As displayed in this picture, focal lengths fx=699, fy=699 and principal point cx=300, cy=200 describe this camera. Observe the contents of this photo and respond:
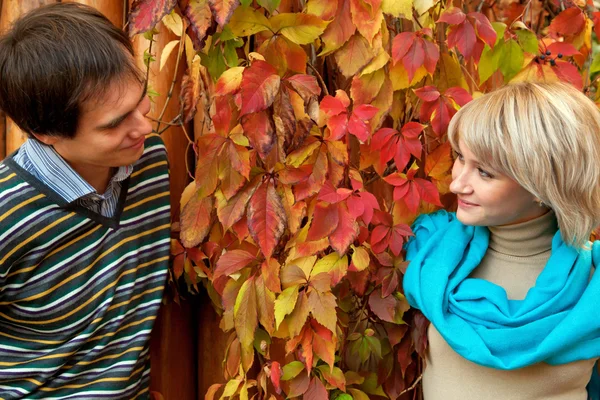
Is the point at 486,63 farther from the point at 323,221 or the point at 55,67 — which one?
the point at 55,67

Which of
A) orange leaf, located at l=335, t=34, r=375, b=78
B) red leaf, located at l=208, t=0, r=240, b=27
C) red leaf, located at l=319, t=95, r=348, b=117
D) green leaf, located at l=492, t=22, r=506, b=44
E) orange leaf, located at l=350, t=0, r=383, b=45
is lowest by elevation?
green leaf, located at l=492, t=22, r=506, b=44

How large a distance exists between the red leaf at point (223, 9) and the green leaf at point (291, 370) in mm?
729

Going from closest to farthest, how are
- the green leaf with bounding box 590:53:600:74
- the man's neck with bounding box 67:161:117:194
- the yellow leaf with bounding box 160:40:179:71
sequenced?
the man's neck with bounding box 67:161:117:194 → the yellow leaf with bounding box 160:40:179:71 → the green leaf with bounding box 590:53:600:74

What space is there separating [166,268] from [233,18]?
585mm

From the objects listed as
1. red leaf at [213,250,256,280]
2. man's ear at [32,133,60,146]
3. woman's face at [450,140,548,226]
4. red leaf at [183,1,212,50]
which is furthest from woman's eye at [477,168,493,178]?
man's ear at [32,133,60,146]

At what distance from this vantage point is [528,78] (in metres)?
1.59

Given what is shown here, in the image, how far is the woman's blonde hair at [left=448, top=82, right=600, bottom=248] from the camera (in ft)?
4.26

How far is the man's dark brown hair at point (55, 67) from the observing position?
1327mm

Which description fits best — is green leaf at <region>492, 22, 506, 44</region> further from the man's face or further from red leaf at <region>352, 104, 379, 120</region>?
the man's face

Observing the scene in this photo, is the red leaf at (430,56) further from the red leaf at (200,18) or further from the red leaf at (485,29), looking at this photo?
the red leaf at (200,18)

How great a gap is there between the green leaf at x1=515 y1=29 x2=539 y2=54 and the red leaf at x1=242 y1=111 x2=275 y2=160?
626mm

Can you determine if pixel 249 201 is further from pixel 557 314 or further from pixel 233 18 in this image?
pixel 557 314

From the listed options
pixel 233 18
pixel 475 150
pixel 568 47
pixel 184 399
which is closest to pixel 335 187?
pixel 475 150

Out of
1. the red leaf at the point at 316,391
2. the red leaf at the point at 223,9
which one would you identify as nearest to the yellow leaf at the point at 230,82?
the red leaf at the point at 223,9
